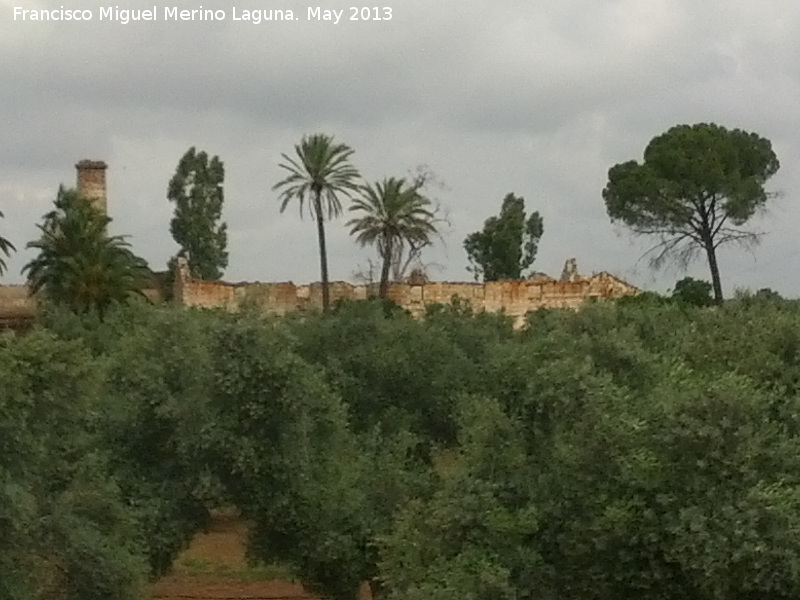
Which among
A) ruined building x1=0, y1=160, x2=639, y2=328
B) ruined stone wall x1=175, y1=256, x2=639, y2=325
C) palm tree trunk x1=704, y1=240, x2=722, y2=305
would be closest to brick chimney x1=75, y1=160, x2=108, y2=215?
ruined building x1=0, y1=160, x2=639, y2=328

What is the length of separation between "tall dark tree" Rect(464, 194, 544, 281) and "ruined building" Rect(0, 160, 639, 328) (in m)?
8.13

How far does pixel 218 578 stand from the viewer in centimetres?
2661

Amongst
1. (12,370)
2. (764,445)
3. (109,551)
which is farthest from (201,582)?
(764,445)

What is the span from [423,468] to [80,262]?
21.1 m

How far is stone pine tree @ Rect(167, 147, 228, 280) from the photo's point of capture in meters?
53.9

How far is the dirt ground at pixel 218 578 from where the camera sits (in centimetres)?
2466

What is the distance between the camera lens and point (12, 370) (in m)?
13.8

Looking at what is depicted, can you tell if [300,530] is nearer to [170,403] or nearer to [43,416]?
[170,403]

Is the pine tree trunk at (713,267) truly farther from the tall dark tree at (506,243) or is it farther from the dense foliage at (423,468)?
the dense foliage at (423,468)

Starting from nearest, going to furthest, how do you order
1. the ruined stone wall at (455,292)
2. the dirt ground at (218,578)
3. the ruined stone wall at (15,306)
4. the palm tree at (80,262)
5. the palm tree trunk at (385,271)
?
the dirt ground at (218,578), the palm tree at (80,262), the ruined stone wall at (455,292), the ruined stone wall at (15,306), the palm tree trunk at (385,271)

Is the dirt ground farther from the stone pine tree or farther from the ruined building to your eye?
the stone pine tree

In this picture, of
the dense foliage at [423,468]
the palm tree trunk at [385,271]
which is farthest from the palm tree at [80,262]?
the dense foliage at [423,468]

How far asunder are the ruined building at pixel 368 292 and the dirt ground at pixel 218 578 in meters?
15.7

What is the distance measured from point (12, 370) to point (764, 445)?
277 inches
